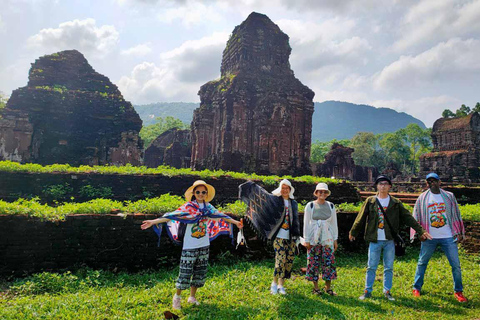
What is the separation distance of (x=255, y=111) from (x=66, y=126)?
10.4 metres

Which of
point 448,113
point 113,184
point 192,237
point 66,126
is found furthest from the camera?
point 448,113

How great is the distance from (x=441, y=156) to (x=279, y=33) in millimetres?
23039

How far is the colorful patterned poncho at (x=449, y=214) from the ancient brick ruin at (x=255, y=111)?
13519 millimetres

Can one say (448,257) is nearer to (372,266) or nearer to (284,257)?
(372,266)

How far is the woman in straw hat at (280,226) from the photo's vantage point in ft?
14.4

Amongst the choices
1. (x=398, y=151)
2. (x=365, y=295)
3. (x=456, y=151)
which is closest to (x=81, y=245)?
(x=365, y=295)

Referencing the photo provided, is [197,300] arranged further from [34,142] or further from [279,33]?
[279,33]

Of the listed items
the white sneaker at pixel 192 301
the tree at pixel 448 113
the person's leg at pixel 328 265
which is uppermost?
the tree at pixel 448 113

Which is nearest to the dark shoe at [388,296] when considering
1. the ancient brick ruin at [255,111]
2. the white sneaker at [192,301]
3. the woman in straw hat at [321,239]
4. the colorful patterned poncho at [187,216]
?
the woman in straw hat at [321,239]

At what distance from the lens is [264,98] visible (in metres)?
18.9

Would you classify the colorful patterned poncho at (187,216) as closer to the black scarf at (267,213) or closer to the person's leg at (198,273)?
the person's leg at (198,273)

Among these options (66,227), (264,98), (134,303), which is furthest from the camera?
(264,98)

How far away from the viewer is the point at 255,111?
Result: 61.4 feet

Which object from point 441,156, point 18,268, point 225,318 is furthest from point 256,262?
point 441,156
